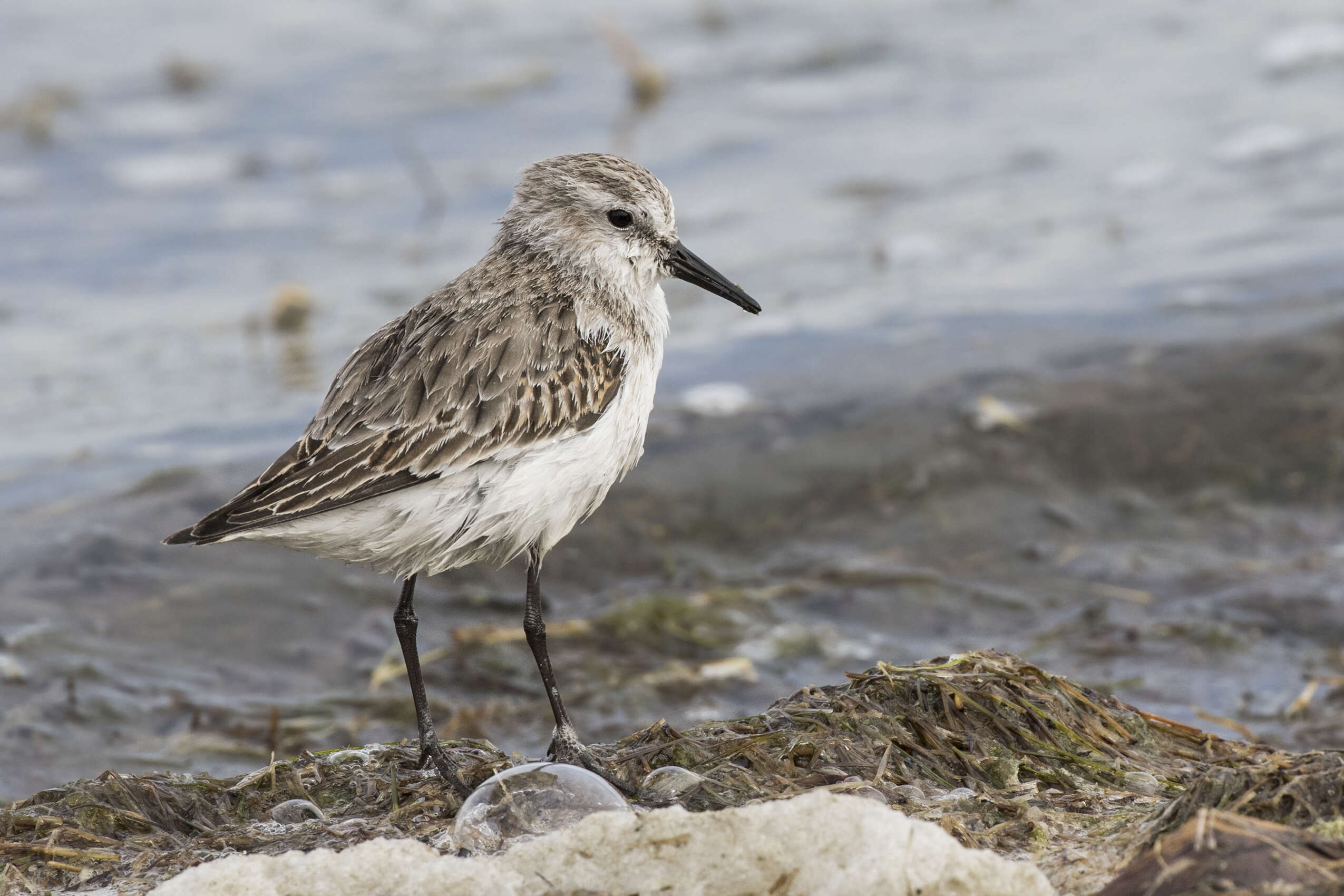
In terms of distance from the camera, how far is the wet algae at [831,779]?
11.7 ft

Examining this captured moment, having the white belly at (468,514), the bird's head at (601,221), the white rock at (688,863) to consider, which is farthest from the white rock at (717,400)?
the white rock at (688,863)

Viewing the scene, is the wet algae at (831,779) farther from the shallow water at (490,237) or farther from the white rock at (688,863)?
the shallow water at (490,237)

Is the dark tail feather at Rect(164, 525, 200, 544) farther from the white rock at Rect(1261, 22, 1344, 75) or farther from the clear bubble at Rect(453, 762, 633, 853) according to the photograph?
the white rock at Rect(1261, 22, 1344, 75)

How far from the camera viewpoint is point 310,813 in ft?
12.8

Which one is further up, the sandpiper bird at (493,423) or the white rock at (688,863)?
the sandpiper bird at (493,423)

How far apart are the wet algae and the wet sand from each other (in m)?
1.35

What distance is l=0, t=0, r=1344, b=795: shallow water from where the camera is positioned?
6.37 meters

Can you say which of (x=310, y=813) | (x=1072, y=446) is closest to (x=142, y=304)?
(x=1072, y=446)

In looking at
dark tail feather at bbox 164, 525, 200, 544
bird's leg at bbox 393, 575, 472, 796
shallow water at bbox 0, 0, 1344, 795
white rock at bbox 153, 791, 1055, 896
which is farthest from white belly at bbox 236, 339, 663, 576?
shallow water at bbox 0, 0, 1344, 795

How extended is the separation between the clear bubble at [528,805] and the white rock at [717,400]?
5043mm

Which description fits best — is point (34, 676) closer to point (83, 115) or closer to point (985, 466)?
point (985, 466)

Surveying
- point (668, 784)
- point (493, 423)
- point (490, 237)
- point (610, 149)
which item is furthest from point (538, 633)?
point (610, 149)

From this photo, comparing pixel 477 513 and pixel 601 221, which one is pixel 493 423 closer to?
pixel 477 513

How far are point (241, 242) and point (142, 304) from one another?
1343 millimetres
